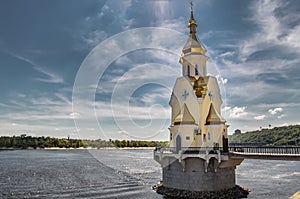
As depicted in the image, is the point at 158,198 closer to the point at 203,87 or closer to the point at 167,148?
the point at 167,148

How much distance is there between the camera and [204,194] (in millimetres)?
30188

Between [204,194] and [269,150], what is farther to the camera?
[269,150]

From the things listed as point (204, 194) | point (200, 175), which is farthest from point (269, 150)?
point (204, 194)

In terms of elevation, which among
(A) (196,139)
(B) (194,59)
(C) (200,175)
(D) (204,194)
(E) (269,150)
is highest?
(B) (194,59)

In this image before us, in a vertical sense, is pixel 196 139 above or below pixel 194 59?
below

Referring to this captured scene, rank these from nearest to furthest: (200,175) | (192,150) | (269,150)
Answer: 1. (269,150)
2. (200,175)
3. (192,150)

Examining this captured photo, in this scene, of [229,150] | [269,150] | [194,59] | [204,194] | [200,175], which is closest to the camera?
[204,194]

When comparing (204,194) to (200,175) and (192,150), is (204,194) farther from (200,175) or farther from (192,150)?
(192,150)

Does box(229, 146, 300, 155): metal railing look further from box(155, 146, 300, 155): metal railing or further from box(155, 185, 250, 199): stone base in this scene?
box(155, 185, 250, 199): stone base

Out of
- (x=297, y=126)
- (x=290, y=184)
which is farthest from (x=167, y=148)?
(x=297, y=126)

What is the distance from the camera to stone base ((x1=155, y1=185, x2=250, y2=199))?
99.0 ft

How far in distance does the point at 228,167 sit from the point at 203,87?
33.2 feet

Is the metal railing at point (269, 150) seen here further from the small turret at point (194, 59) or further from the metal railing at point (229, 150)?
the small turret at point (194, 59)

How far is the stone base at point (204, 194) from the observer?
99.0 feet
